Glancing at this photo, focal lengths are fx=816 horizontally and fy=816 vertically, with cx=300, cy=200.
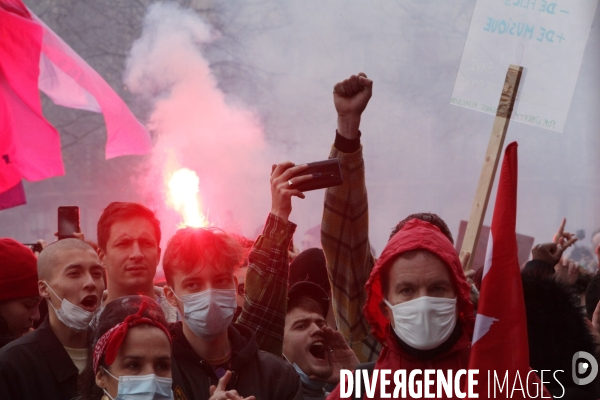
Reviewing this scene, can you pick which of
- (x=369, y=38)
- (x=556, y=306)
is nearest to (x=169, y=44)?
(x=369, y=38)

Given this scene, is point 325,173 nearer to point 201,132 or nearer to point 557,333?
point 557,333

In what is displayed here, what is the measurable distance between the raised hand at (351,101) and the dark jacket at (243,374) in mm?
903

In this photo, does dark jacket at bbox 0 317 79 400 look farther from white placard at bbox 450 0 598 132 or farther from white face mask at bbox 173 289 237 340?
white placard at bbox 450 0 598 132

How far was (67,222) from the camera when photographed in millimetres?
4074

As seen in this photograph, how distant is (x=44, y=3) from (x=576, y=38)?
431cm

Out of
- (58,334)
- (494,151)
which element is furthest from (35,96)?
(494,151)

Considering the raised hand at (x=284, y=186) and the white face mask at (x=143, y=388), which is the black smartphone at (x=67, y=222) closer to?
the raised hand at (x=284, y=186)

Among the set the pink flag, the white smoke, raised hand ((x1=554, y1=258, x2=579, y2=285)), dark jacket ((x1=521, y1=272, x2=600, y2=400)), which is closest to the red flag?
dark jacket ((x1=521, y1=272, x2=600, y2=400))

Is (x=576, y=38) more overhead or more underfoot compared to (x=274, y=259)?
more overhead

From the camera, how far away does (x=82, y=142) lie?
288 inches

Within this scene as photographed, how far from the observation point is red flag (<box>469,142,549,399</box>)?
2398 mm

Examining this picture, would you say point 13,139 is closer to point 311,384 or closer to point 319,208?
point 311,384

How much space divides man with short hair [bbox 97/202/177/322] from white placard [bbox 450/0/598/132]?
6.58ft

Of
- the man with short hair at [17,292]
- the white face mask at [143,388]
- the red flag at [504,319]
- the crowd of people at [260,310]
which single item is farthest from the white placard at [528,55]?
the white face mask at [143,388]
